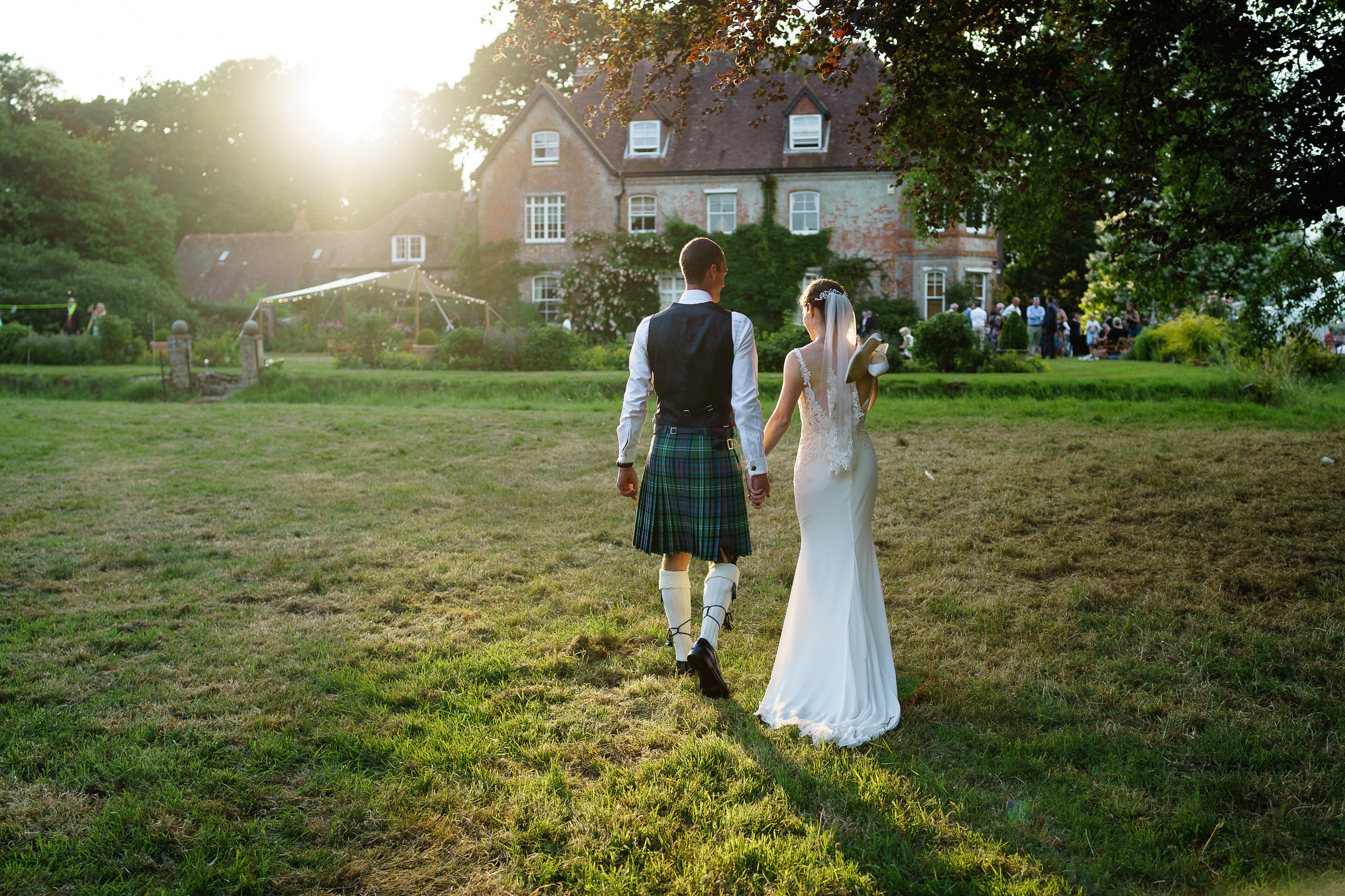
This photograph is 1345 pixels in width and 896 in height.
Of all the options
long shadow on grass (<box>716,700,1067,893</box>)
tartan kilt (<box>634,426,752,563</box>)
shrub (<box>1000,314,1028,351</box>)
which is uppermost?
shrub (<box>1000,314,1028,351</box>)

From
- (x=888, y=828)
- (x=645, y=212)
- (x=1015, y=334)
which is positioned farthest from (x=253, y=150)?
(x=888, y=828)

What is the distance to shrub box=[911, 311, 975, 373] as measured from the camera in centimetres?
1928

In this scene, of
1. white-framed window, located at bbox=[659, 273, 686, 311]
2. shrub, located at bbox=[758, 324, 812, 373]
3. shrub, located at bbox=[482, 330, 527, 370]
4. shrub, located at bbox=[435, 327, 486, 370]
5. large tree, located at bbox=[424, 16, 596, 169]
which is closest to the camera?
shrub, located at bbox=[758, 324, 812, 373]

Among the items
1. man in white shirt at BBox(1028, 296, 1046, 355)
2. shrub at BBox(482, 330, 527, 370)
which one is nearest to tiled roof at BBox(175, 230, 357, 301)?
shrub at BBox(482, 330, 527, 370)

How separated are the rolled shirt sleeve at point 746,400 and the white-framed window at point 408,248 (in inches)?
1514

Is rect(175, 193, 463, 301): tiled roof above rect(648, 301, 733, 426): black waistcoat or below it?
above

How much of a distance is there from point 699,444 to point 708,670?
1.13 m

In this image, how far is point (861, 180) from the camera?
3058cm

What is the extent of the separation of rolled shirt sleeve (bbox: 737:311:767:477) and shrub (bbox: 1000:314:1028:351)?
20324 mm

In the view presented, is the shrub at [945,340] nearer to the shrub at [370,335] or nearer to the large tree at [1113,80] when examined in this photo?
the large tree at [1113,80]

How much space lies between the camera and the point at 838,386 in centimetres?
447

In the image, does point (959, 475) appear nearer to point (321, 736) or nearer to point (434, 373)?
point (321, 736)

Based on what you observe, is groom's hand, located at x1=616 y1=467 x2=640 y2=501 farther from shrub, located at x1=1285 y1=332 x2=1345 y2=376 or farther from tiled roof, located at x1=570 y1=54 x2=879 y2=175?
tiled roof, located at x1=570 y1=54 x2=879 y2=175

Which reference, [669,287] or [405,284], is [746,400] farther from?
[669,287]
